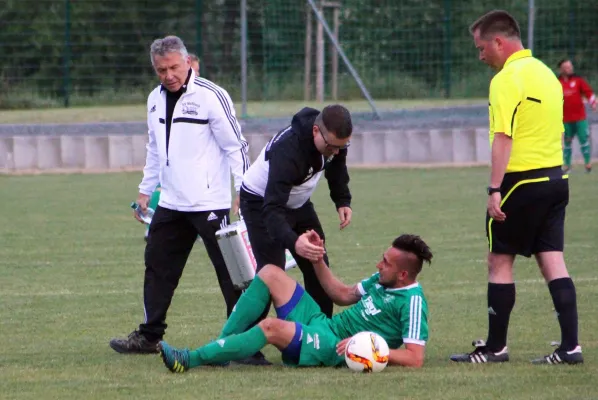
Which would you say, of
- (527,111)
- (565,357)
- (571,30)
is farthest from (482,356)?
(571,30)

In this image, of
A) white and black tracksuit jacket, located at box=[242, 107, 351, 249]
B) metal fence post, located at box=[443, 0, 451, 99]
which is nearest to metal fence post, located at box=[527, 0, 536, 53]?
metal fence post, located at box=[443, 0, 451, 99]

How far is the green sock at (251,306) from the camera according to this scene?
7.28 meters

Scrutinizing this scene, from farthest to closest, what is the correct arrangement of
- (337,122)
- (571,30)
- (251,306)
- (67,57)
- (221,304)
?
1. (571,30)
2. (67,57)
3. (221,304)
4. (251,306)
5. (337,122)

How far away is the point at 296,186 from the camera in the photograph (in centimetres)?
729

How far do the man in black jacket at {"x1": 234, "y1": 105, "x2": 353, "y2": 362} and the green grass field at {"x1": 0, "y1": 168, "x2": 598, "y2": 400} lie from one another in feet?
2.35

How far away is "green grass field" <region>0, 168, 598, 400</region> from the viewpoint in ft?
21.8

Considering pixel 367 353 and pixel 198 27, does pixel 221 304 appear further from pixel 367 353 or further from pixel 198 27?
pixel 198 27

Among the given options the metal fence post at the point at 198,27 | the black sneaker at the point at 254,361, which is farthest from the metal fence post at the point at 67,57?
the black sneaker at the point at 254,361

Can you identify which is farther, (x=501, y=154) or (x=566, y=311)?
(x=566, y=311)

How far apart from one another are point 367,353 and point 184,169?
1.85 metres

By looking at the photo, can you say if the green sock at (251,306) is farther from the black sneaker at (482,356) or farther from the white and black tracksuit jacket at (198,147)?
the black sneaker at (482,356)

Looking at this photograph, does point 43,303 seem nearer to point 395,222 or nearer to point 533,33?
point 395,222

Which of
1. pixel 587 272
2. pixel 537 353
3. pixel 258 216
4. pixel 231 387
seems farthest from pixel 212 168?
pixel 587 272

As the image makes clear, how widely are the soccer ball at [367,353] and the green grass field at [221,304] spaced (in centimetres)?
9
